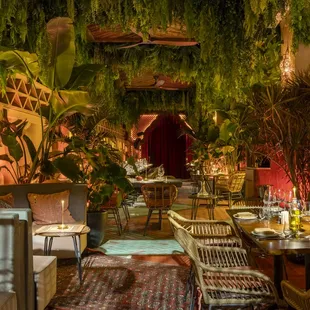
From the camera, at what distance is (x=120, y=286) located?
3.96 metres

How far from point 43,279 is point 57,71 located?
262 centimetres

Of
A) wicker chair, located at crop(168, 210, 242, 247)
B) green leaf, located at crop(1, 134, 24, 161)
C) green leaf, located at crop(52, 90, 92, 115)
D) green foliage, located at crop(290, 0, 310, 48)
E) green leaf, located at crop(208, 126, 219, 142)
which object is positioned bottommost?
wicker chair, located at crop(168, 210, 242, 247)

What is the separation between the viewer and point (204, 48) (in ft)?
18.5

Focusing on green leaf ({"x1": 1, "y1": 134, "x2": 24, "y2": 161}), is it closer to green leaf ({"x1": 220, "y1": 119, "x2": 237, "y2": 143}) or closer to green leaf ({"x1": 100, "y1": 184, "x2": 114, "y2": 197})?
green leaf ({"x1": 100, "y1": 184, "x2": 114, "y2": 197})

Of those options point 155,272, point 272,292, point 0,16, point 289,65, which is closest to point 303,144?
point 289,65

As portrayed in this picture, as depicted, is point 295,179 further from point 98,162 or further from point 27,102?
point 27,102

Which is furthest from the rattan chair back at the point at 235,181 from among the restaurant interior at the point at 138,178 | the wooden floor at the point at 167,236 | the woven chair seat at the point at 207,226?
the woven chair seat at the point at 207,226

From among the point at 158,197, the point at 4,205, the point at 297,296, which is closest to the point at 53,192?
the point at 4,205

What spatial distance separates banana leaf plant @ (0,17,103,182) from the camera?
16.0ft

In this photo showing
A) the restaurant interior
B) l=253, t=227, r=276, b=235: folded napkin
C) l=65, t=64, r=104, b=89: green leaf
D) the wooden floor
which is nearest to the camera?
the restaurant interior

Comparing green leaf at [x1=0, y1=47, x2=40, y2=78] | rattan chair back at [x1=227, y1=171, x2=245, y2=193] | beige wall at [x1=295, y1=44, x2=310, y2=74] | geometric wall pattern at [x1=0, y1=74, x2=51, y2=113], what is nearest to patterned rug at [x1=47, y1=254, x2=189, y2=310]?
green leaf at [x1=0, y1=47, x2=40, y2=78]

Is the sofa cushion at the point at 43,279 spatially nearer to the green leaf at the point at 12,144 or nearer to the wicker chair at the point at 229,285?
the wicker chair at the point at 229,285

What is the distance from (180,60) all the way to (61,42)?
357 cm

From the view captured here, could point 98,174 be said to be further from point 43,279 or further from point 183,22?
point 43,279
